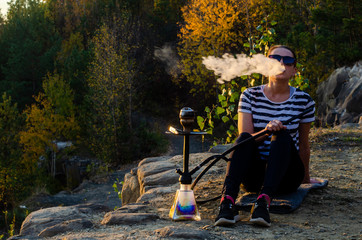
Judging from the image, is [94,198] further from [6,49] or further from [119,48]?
[6,49]

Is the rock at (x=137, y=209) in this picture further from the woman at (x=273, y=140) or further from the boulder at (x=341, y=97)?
the boulder at (x=341, y=97)

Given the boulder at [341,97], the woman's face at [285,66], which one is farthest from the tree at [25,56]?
the woman's face at [285,66]

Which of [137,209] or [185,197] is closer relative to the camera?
[185,197]

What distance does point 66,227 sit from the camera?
123 inches

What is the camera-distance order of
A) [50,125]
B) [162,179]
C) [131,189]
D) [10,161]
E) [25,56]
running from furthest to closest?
1. [25,56]
2. [50,125]
3. [10,161]
4. [131,189]
5. [162,179]

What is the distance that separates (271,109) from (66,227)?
1.75 m

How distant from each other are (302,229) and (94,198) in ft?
38.2

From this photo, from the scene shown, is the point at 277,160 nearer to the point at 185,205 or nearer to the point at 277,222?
the point at 277,222

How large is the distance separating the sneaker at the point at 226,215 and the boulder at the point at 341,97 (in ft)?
30.6

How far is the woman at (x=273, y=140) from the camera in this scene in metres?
2.91

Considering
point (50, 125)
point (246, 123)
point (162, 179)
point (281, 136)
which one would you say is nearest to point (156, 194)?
point (162, 179)

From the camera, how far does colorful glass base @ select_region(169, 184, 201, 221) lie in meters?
2.96

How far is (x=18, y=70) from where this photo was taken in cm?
2322

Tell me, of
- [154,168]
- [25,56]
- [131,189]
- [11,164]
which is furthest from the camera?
[25,56]
